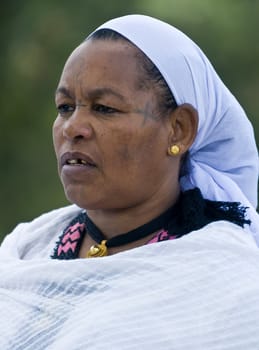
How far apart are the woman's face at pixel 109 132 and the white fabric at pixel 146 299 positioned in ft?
0.70

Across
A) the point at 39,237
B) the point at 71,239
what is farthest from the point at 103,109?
the point at 39,237

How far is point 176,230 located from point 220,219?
0.14 meters

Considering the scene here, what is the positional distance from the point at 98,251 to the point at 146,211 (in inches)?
8.2

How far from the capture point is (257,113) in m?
8.87

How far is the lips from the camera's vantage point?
10.7 feet

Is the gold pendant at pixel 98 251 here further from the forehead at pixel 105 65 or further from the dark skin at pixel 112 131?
the forehead at pixel 105 65

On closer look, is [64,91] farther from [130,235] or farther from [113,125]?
[130,235]

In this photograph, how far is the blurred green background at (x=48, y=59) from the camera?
8.88m

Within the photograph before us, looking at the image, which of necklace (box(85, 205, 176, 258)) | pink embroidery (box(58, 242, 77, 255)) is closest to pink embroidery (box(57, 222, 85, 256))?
pink embroidery (box(58, 242, 77, 255))

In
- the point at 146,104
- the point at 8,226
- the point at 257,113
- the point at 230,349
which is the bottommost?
the point at 8,226

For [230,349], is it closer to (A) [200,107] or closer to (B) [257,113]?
(A) [200,107]

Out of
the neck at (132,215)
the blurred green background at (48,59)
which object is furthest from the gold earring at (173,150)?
the blurred green background at (48,59)

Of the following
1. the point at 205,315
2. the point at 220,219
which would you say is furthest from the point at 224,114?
the point at 205,315

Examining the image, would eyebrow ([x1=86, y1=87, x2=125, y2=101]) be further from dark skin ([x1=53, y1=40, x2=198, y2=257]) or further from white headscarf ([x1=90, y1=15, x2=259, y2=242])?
white headscarf ([x1=90, y1=15, x2=259, y2=242])
